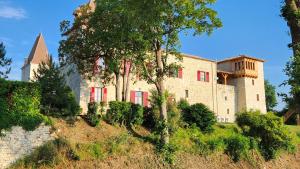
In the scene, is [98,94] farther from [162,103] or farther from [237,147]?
[237,147]

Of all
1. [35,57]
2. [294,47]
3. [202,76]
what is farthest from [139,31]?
[35,57]

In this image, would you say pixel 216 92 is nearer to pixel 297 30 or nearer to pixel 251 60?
pixel 251 60

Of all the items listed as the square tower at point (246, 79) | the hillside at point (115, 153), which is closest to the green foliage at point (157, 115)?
the hillside at point (115, 153)

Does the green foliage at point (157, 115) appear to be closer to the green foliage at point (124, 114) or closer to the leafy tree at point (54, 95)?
the green foliage at point (124, 114)

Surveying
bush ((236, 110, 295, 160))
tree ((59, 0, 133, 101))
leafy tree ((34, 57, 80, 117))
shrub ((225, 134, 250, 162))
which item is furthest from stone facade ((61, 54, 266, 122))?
shrub ((225, 134, 250, 162))

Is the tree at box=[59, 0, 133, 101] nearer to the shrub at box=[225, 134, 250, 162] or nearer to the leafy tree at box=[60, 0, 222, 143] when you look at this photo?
the leafy tree at box=[60, 0, 222, 143]

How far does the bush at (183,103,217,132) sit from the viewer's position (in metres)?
28.1

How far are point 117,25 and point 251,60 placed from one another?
2898 centimetres

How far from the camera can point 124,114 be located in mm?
25422

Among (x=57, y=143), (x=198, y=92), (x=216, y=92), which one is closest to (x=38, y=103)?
(x=57, y=143)

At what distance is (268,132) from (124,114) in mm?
10601

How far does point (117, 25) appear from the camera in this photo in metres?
26.5

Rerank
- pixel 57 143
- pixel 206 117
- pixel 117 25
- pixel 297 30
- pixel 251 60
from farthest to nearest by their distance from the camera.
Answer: pixel 251 60
pixel 206 117
pixel 117 25
pixel 57 143
pixel 297 30

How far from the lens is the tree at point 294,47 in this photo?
377 inches
